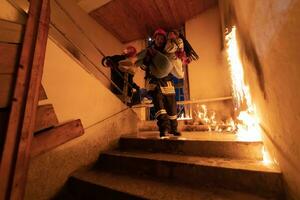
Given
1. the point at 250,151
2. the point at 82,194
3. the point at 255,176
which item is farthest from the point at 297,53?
the point at 82,194

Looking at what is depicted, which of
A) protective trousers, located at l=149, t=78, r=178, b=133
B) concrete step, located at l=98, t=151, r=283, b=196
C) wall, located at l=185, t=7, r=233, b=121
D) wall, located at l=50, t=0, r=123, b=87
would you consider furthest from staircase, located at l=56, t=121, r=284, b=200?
wall, located at l=185, t=7, r=233, b=121

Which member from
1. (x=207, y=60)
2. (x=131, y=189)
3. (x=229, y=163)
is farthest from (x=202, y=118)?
(x=131, y=189)

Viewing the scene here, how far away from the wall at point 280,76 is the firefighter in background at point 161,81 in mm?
1112

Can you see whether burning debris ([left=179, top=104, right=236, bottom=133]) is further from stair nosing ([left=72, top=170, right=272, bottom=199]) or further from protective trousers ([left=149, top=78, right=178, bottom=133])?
stair nosing ([left=72, top=170, right=272, bottom=199])

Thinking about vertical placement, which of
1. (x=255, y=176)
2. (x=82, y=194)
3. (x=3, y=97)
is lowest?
(x=82, y=194)

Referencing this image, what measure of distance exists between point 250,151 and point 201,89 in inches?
108

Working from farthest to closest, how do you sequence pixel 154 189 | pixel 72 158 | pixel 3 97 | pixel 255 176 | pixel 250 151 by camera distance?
pixel 72 158, pixel 250 151, pixel 154 189, pixel 255 176, pixel 3 97

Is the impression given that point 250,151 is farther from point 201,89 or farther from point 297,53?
point 201,89

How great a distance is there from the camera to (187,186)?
52.2 inches

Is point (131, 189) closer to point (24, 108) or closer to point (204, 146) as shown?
point (204, 146)

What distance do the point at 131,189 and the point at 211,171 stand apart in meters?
0.67

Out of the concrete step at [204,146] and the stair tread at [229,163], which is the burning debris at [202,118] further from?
the stair tread at [229,163]

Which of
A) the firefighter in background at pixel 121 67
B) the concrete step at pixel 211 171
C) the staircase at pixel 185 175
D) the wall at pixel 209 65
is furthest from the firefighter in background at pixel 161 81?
the wall at pixel 209 65

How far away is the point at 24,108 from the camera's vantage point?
0.99 metres
